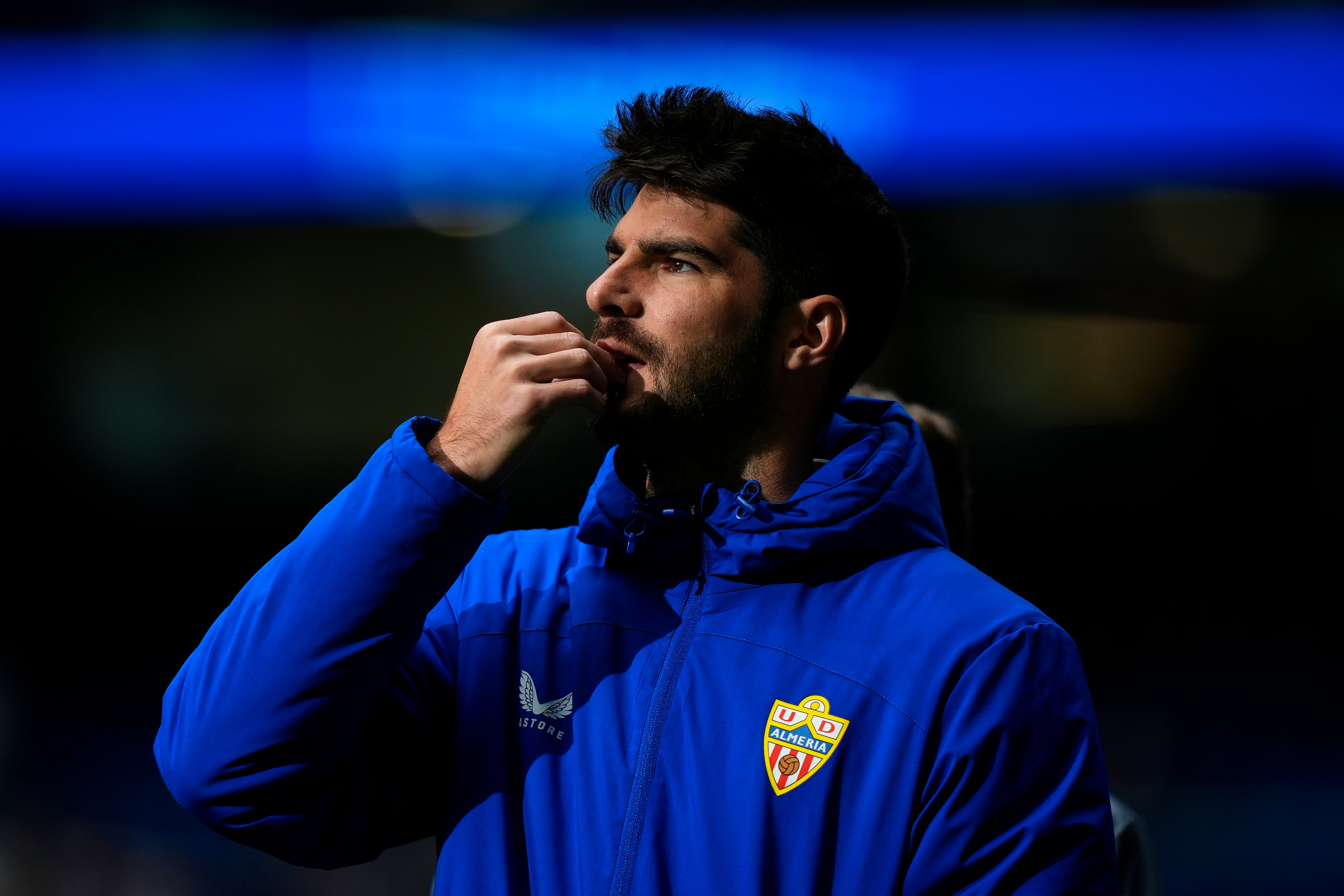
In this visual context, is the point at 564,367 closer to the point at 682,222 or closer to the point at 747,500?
the point at 747,500

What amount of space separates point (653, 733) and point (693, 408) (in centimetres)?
52

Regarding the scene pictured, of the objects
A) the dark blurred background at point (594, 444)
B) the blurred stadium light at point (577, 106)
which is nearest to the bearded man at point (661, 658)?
the blurred stadium light at point (577, 106)

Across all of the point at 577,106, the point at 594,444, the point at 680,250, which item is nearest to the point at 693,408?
the point at 680,250

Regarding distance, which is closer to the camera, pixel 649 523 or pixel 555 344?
pixel 555 344

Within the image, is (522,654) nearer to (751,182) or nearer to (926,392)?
(751,182)

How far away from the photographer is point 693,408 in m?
1.71

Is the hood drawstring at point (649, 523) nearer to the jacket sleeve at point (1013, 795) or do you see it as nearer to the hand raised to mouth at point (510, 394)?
the hand raised to mouth at point (510, 394)

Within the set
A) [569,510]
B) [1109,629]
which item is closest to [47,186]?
[569,510]

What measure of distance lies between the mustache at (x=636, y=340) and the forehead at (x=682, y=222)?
0.50ft

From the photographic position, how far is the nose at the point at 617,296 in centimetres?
171

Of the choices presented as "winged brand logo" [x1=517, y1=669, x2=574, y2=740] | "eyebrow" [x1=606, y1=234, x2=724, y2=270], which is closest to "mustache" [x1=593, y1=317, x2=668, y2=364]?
"eyebrow" [x1=606, y1=234, x2=724, y2=270]

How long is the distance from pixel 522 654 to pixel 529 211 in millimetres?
3999

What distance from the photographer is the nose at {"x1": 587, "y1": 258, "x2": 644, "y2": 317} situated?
171 cm

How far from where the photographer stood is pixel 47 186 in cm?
531
